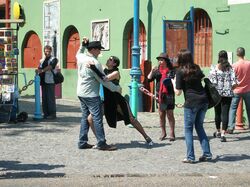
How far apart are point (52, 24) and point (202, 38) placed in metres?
8.27

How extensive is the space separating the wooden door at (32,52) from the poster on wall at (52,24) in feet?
3.45

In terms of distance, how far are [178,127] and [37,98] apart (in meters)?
3.70

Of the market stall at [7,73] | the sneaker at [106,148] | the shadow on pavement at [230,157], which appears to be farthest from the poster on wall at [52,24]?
the shadow on pavement at [230,157]

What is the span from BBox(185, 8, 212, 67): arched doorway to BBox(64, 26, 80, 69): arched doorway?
6.27 m

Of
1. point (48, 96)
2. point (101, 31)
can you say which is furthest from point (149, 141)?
point (101, 31)

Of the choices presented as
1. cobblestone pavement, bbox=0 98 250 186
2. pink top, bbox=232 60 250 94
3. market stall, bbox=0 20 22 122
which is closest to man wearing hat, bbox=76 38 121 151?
cobblestone pavement, bbox=0 98 250 186

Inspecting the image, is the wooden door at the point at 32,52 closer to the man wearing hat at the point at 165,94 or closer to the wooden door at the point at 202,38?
the wooden door at the point at 202,38

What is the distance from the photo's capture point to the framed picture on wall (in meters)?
18.6

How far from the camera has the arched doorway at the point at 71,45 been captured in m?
20.7

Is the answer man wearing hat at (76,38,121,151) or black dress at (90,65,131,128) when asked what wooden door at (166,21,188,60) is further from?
man wearing hat at (76,38,121,151)

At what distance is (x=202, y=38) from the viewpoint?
15227mm

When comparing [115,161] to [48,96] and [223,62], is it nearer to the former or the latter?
[223,62]

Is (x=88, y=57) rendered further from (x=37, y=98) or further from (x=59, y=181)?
(x=37, y=98)

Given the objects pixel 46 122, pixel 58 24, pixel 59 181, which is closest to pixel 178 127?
pixel 46 122
